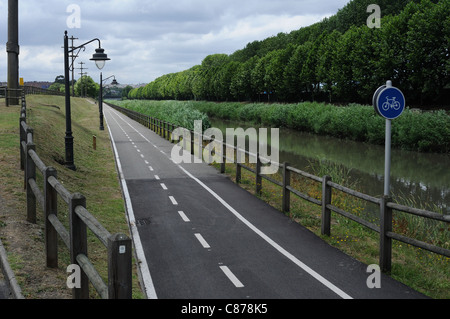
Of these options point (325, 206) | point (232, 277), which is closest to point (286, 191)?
point (325, 206)

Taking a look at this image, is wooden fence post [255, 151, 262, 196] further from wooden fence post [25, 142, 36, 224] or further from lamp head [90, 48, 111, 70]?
lamp head [90, 48, 111, 70]

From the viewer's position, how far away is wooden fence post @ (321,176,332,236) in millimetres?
10250

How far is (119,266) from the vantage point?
4039 millimetres

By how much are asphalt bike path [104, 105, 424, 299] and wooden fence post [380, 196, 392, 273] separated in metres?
0.31

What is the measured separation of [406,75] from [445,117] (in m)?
13.6

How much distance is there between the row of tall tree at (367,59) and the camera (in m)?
43.2

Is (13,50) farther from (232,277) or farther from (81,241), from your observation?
(81,241)

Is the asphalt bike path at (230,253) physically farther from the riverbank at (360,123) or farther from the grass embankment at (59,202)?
the riverbank at (360,123)

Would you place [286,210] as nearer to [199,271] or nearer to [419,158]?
[199,271]

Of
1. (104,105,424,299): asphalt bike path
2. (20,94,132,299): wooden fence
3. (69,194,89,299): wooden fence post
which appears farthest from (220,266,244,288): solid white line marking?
(69,194,89,299): wooden fence post

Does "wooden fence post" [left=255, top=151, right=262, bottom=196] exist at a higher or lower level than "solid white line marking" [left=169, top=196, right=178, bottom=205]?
higher

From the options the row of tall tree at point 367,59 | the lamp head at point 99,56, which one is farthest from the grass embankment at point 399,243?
the row of tall tree at point 367,59
